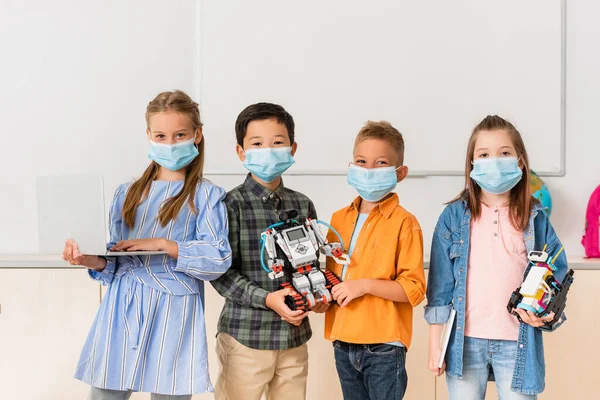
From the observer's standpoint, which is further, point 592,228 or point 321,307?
point 592,228

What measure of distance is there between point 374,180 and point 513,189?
0.42 meters

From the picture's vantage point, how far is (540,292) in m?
1.61

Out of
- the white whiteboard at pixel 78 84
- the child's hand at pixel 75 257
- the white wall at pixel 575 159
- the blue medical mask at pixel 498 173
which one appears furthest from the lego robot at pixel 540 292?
the white whiteboard at pixel 78 84

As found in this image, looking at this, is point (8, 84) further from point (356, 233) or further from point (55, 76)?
point (356, 233)

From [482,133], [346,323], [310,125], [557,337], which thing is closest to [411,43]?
[310,125]

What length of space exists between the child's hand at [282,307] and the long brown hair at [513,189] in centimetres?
61

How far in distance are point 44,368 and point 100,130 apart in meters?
1.11

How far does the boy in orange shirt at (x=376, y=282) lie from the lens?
173 cm

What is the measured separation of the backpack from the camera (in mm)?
2846

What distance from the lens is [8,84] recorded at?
2877mm

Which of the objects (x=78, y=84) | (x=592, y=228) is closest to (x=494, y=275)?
(x=592, y=228)

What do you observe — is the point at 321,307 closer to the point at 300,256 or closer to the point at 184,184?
the point at 300,256

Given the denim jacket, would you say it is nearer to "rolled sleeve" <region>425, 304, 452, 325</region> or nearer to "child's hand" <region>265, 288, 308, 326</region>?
"rolled sleeve" <region>425, 304, 452, 325</region>

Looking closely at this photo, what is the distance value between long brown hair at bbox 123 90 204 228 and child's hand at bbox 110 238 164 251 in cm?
9
